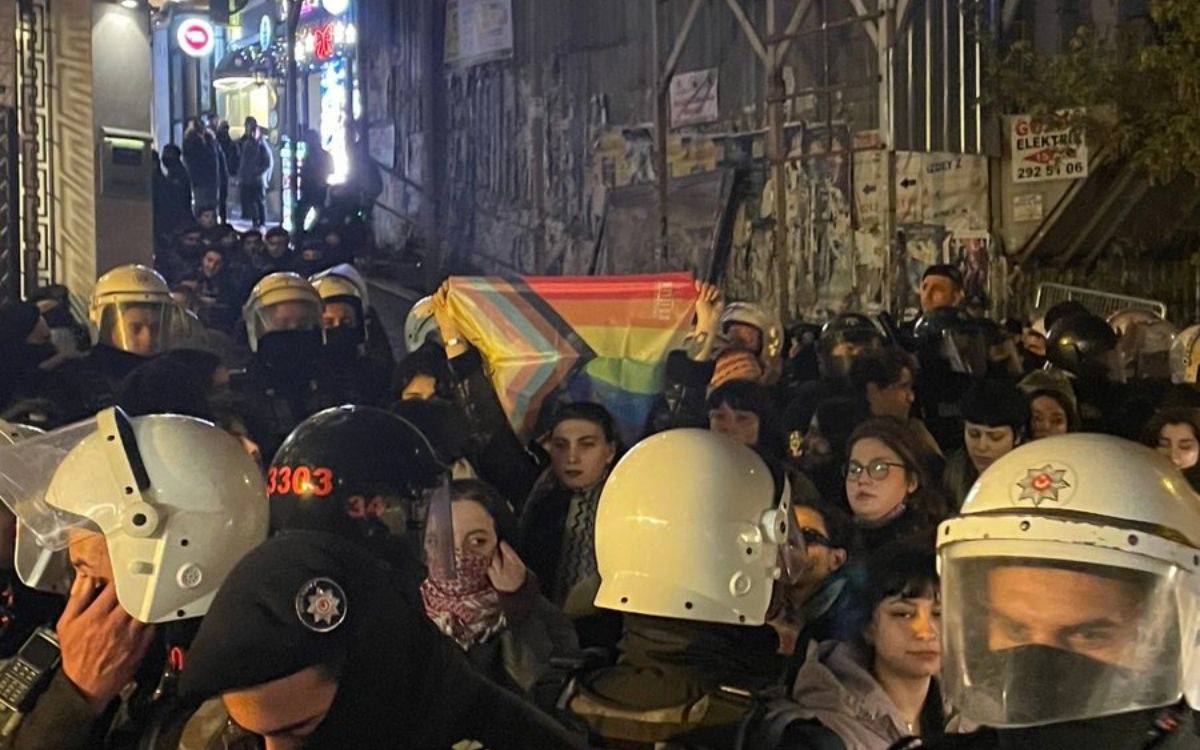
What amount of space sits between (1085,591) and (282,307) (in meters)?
6.03

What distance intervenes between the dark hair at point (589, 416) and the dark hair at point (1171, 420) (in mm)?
2348

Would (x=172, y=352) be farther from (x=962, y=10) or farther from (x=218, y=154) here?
(x=218, y=154)

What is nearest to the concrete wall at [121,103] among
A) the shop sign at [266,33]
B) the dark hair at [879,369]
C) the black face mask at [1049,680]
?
the dark hair at [879,369]

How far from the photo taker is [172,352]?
6676 millimetres

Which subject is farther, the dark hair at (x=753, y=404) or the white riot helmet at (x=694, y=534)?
the dark hair at (x=753, y=404)

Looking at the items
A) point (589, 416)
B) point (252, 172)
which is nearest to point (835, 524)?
point (589, 416)

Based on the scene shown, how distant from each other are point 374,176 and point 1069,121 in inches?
445

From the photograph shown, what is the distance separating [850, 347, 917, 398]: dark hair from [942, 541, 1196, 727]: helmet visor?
4.08 metres

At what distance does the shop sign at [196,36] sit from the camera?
30422 millimetres

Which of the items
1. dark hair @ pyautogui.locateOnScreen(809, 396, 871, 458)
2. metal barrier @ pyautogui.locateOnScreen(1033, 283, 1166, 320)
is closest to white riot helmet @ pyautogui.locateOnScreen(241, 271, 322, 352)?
dark hair @ pyautogui.locateOnScreen(809, 396, 871, 458)

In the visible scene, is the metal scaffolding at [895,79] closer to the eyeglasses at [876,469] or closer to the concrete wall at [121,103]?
the concrete wall at [121,103]

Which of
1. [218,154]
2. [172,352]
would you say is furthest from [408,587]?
[218,154]

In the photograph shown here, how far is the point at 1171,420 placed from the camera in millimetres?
6520

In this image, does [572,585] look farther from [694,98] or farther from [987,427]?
[694,98]
